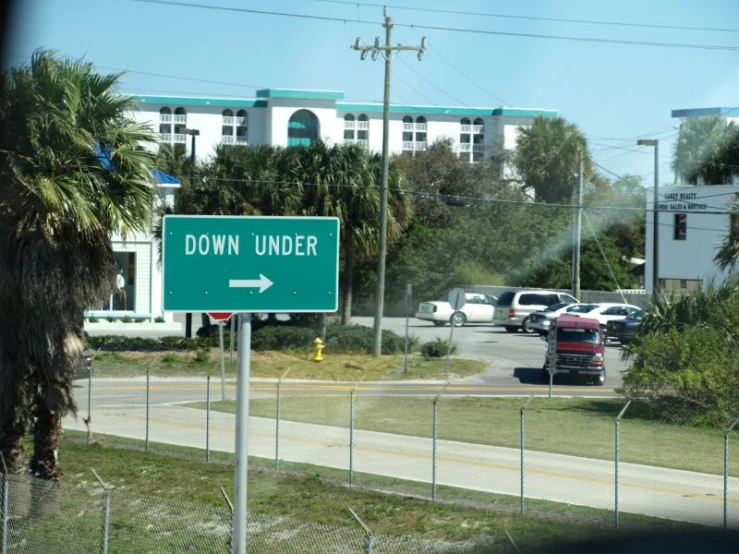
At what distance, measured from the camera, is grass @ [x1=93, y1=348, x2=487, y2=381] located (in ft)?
99.5

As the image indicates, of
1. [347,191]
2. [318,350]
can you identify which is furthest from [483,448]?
[347,191]

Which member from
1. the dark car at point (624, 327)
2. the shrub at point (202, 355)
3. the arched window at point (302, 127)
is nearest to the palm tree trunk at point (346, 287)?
the shrub at point (202, 355)

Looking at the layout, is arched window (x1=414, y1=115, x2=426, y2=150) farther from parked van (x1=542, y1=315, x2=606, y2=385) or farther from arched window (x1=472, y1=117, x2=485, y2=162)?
parked van (x1=542, y1=315, x2=606, y2=385)

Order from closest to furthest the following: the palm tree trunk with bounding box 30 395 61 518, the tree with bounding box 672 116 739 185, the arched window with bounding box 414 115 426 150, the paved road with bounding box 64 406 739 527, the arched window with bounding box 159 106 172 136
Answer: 1. the palm tree trunk with bounding box 30 395 61 518
2. the paved road with bounding box 64 406 739 527
3. the tree with bounding box 672 116 739 185
4. the arched window with bounding box 159 106 172 136
5. the arched window with bounding box 414 115 426 150

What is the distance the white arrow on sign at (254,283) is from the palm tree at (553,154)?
53.4m

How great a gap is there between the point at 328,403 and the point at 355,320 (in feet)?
95.0

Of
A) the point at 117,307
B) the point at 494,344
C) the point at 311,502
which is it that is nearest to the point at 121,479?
the point at 311,502

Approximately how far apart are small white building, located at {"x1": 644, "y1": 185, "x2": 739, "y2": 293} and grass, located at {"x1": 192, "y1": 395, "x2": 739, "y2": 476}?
24.5 metres

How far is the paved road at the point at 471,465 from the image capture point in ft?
45.6

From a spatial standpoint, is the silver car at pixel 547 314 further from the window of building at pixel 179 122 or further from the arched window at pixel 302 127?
the arched window at pixel 302 127

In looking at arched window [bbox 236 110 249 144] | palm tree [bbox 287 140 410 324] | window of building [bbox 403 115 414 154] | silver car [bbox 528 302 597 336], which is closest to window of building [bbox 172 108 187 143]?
arched window [bbox 236 110 249 144]

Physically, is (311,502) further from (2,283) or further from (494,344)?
(494,344)

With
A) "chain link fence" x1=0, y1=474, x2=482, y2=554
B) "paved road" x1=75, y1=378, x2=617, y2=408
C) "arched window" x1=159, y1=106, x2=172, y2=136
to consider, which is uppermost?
"arched window" x1=159, y1=106, x2=172, y2=136

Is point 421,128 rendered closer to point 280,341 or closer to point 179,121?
point 179,121
